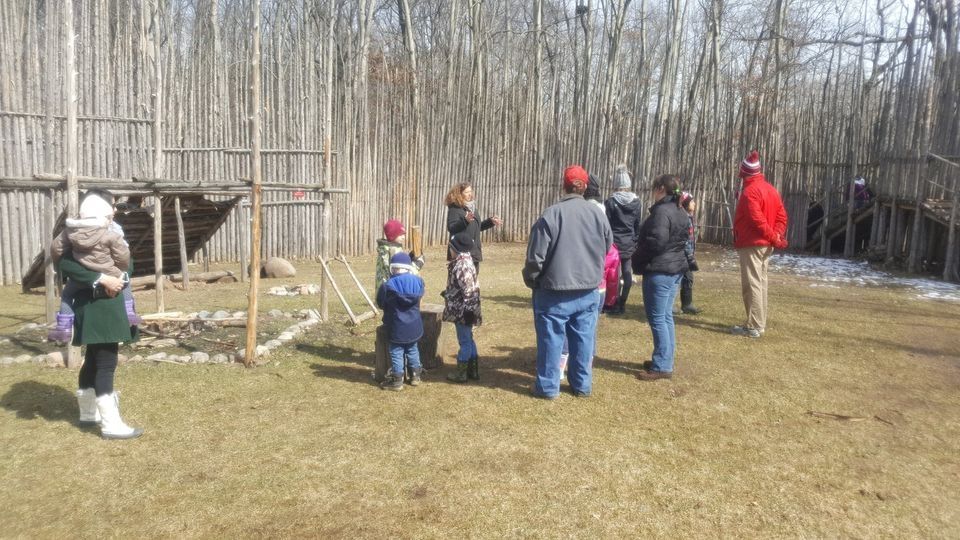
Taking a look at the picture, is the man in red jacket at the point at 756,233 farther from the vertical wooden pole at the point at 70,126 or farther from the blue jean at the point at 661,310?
the vertical wooden pole at the point at 70,126

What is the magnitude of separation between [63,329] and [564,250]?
3.98 metres

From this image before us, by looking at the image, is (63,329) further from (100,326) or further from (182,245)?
(182,245)

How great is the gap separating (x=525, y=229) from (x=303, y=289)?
785cm

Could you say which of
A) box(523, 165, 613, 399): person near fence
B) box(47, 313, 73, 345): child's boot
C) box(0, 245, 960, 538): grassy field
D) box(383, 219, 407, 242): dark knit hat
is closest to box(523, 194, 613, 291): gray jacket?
box(523, 165, 613, 399): person near fence

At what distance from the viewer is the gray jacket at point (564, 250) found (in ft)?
15.6

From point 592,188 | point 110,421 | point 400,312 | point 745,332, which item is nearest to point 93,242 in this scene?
point 110,421

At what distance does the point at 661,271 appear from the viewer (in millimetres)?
5445

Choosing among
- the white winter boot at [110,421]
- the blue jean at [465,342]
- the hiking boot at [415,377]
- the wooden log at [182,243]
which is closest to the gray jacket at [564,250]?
the blue jean at [465,342]

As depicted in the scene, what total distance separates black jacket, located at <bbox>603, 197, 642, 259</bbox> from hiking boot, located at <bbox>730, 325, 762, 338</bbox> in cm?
147

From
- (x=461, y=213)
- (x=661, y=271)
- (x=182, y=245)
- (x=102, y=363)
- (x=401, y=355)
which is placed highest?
(x=461, y=213)

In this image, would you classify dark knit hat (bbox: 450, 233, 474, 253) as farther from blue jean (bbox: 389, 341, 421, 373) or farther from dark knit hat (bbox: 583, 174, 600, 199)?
dark knit hat (bbox: 583, 174, 600, 199)

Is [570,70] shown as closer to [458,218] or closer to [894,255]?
[894,255]

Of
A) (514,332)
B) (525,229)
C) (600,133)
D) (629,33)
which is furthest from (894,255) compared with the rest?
(629,33)

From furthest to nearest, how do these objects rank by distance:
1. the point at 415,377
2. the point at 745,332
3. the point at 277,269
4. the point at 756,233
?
the point at 277,269, the point at 745,332, the point at 756,233, the point at 415,377
